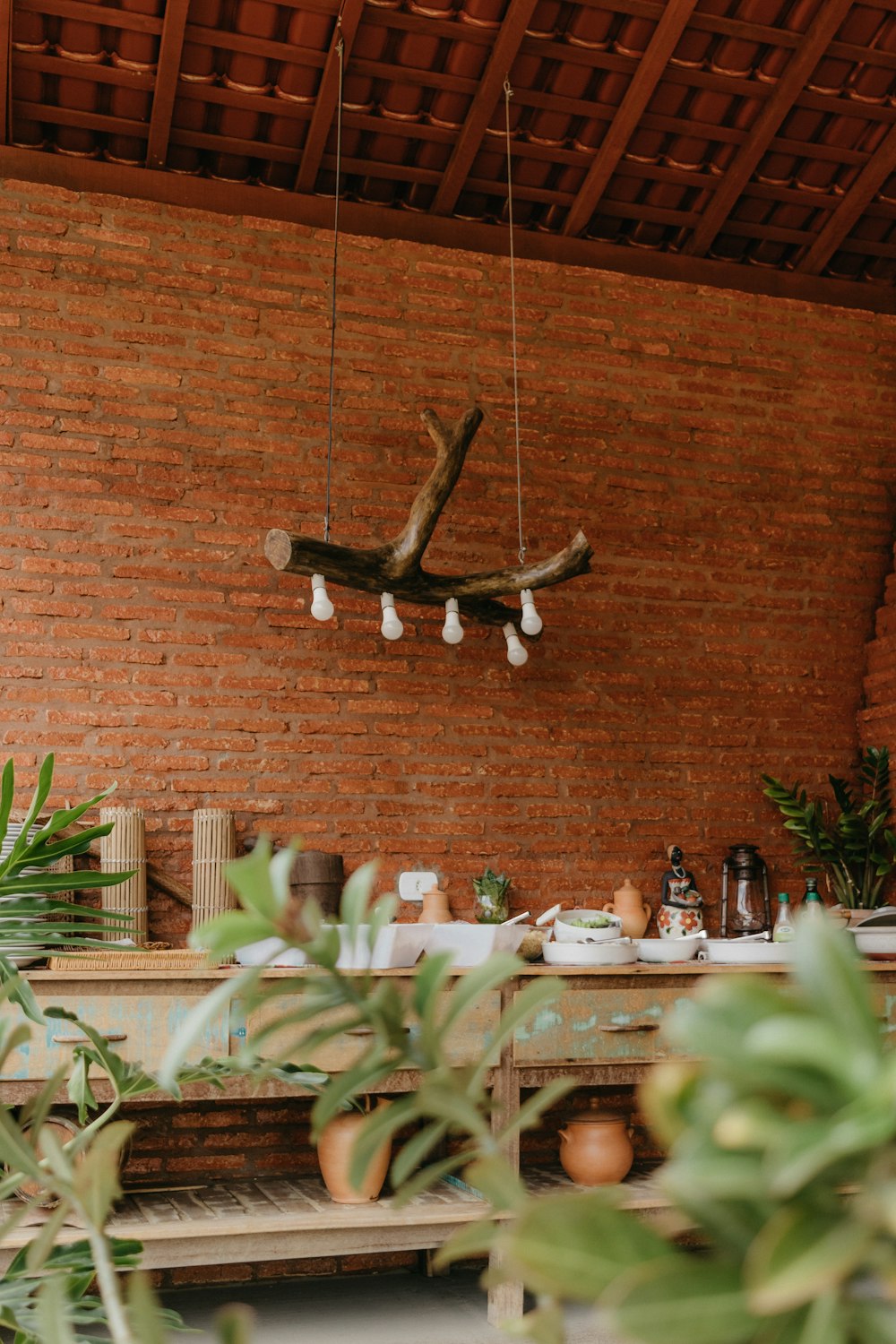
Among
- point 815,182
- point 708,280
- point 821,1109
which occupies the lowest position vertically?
point 821,1109

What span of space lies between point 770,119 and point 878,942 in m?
3.09

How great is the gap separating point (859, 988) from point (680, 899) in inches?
178

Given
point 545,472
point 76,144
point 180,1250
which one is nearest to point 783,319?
point 545,472

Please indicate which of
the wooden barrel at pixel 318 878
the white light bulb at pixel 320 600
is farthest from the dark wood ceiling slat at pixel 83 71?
the wooden barrel at pixel 318 878

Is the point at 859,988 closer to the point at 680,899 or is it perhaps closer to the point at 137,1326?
the point at 137,1326

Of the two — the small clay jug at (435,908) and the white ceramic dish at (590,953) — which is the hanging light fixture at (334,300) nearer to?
the small clay jug at (435,908)

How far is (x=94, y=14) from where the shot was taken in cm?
420

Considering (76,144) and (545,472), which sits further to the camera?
(545,472)

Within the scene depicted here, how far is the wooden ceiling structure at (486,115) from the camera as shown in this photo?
4348mm

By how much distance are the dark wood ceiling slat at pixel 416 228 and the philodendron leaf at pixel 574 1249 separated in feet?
15.6

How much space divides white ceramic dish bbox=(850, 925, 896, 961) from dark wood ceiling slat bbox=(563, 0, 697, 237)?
2920 millimetres

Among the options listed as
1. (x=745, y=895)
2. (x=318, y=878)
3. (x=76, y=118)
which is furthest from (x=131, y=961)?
(x=76, y=118)

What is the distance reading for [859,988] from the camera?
A: 288 millimetres

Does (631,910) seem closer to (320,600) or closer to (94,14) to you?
(320,600)
